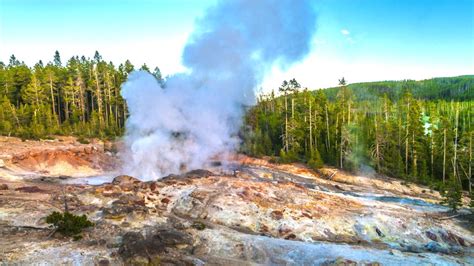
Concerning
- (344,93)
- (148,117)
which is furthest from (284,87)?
(148,117)

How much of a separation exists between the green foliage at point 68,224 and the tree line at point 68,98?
1584 inches

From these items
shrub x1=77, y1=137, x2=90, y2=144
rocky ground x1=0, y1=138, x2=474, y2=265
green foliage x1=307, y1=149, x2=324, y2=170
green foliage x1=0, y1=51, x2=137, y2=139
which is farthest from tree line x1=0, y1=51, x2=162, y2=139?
green foliage x1=307, y1=149, x2=324, y2=170

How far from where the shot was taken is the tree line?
61750 millimetres

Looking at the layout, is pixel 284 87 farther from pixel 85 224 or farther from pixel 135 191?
pixel 85 224

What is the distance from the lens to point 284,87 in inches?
2950

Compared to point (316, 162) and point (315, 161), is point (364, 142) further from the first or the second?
point (316, 162)

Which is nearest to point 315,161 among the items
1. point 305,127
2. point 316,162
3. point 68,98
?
point 316,162

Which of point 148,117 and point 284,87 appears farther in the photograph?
point 284,87

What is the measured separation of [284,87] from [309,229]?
5241 centimetres

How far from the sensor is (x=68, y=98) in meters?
72.8

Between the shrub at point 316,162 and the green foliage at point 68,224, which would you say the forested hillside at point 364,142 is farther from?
the green foliage at point 68,224

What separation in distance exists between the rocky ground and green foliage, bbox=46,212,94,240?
0.38 m

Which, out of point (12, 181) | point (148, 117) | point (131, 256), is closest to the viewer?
point (131, 256)

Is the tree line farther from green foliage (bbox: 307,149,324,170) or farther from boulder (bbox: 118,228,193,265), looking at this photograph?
boulder (bbox: 118,228,193,265)
